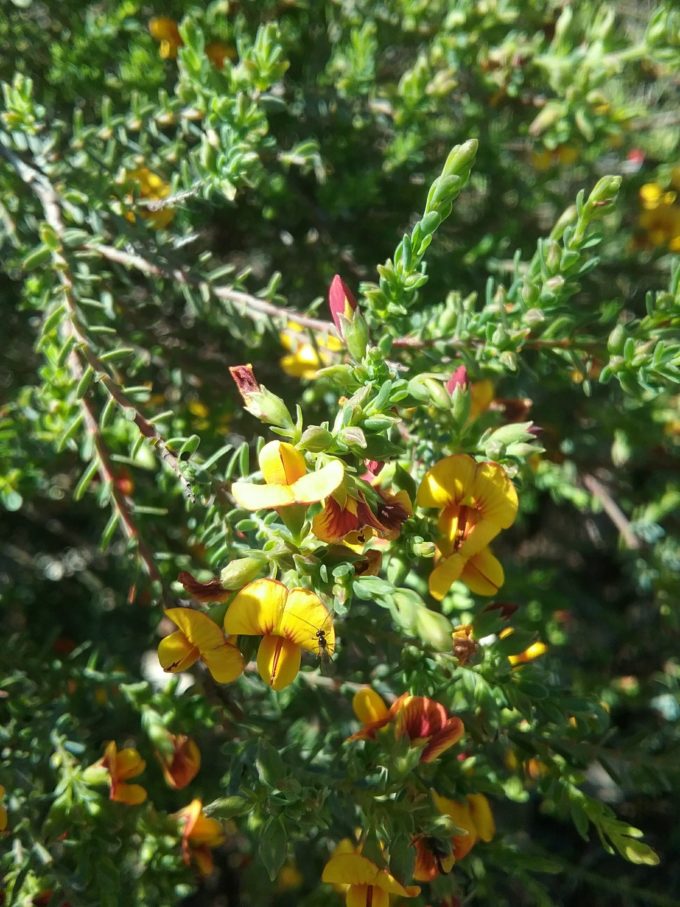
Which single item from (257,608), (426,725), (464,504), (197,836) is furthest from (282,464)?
(197,836)

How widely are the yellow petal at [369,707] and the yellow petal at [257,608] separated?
0.32m

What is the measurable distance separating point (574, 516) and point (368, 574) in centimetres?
200

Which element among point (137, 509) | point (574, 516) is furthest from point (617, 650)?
point (137, 509)

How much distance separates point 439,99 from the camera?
183 cm

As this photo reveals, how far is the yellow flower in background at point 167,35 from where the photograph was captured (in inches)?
71.2

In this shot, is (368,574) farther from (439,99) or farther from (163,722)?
(439,99)

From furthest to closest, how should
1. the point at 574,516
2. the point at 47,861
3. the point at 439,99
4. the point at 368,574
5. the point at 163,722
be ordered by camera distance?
the point at 574,516 → the point at 439,99 → the point at 163,722 → the point at 47,861 → the point at 368,574

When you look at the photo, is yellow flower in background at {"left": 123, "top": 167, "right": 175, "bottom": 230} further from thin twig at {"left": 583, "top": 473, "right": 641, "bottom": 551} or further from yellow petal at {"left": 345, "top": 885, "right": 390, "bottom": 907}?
thin twig at {"left": 583, "top": 473, "right": 641, "bottom": 551}

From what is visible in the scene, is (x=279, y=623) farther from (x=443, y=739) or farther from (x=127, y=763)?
(x=127, y=763)

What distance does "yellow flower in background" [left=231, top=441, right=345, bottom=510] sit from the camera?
2.90 ft

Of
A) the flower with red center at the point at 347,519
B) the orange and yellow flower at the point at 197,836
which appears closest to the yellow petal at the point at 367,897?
the orange and yellow flower at the point at 197,836

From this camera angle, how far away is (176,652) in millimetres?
1041

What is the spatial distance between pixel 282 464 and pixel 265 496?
0.05 m

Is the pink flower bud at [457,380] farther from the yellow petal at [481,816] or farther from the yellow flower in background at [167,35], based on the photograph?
the yellow flower in background at [167,35]
